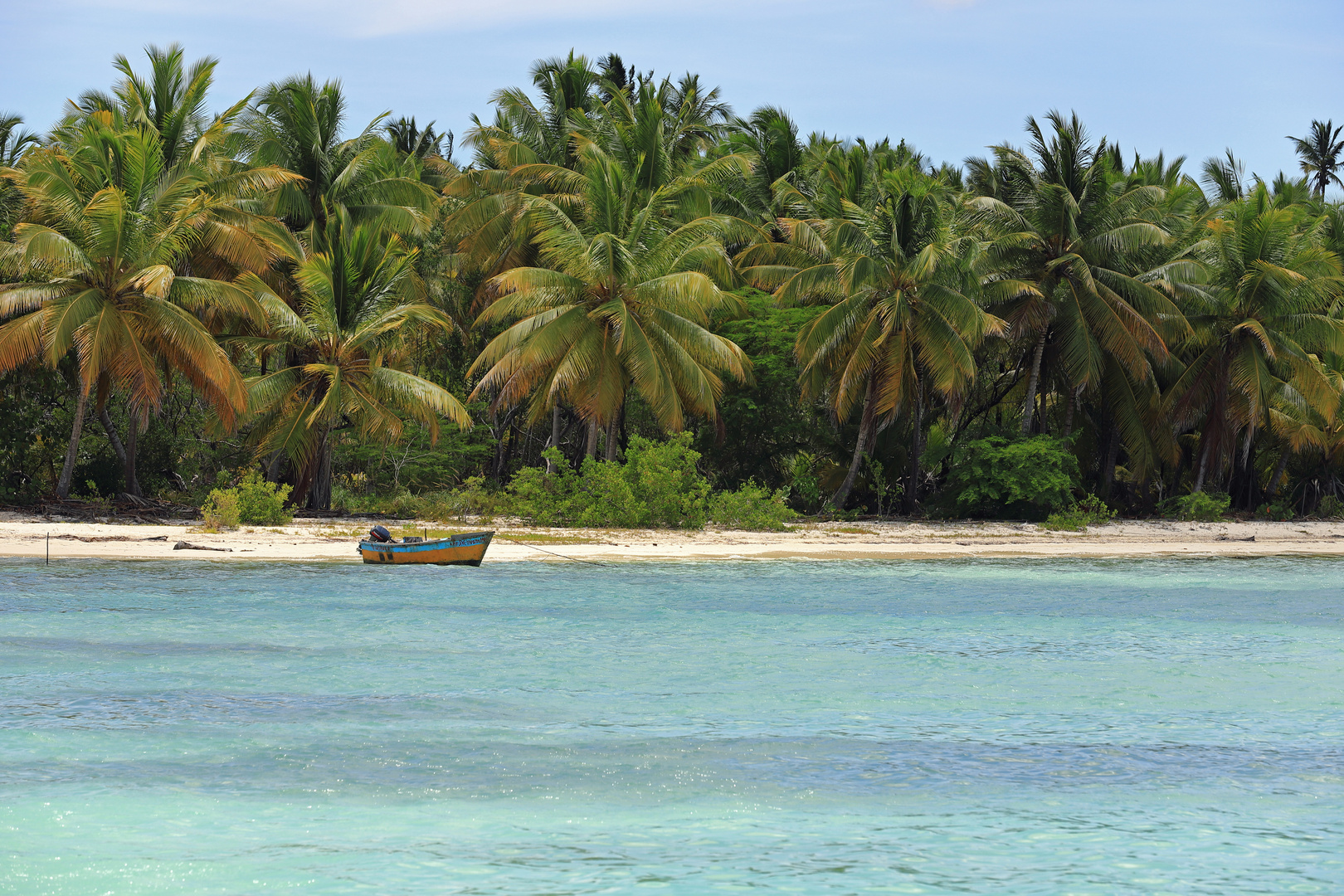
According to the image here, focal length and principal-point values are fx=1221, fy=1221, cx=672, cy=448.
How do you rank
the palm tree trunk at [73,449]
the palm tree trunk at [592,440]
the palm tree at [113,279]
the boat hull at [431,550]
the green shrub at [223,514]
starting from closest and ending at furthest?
the boat hull at [431,550] < the palm tree at [113,279] < the green shrub at [223,514] < the palm tree trunk at [73,449] < the palm tree trunk at [592,440]

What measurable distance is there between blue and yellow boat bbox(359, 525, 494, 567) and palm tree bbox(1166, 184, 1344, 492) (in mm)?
20969

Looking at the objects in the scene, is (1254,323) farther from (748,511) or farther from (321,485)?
(321,485)

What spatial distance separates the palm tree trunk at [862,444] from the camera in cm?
3036

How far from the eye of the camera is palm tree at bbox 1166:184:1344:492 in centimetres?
3169

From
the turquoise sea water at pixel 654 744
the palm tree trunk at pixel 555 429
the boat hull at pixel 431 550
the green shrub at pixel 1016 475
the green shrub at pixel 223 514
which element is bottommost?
the turquoise sea water at pixel 654 744

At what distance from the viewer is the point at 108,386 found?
88.0ft

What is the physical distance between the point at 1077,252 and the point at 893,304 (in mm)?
5844

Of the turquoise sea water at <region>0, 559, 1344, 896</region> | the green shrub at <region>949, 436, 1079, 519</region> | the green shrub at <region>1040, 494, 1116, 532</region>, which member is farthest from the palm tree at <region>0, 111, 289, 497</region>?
the green shrub at <region>1040, 494, 1116, 532</region>

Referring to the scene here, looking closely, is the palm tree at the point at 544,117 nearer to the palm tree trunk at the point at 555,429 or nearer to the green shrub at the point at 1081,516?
the palm tree trunk at the point at 555,429

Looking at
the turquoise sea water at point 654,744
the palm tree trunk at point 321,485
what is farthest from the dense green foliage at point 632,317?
the turquoise sea water at point 654,744

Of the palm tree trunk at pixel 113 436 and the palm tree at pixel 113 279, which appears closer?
the palm tree at pixel 113 279

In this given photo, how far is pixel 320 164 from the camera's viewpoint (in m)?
30.8

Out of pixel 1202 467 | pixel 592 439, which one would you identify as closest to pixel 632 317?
pixel 592 439

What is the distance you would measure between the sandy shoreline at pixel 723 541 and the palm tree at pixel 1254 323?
3.40 m
